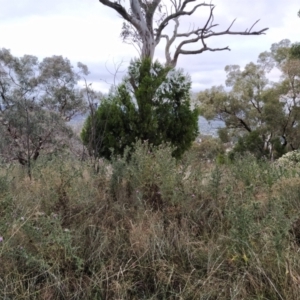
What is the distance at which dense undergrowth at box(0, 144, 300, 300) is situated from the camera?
81.6 inches

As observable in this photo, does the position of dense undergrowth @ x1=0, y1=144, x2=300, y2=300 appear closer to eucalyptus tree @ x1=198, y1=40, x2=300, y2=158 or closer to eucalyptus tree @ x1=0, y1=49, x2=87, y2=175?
eucalyptus tree @ x1=0, y1=49, x2=87, y2=175

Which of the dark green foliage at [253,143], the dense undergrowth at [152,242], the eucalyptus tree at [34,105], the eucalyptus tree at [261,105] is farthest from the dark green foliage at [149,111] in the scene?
the dark green foliage at [253,143]

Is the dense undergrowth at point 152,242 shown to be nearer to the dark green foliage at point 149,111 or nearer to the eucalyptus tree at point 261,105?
the dark green foliage at point 149,111

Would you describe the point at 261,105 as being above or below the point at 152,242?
below

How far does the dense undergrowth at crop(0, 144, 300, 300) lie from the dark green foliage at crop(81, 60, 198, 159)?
16.4ft

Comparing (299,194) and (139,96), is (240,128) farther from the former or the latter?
(299,194)

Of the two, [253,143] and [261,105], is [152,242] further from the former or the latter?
[261,105]

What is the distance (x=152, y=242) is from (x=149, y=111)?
244 inches

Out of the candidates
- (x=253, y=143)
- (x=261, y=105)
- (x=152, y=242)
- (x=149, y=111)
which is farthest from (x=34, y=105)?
(x=261, y=105)

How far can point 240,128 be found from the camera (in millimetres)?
25453

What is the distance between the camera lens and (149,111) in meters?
8.42

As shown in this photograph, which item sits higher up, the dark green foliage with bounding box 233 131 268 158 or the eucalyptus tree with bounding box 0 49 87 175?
the eucalyptus tree with bounding box 0 49 87 175

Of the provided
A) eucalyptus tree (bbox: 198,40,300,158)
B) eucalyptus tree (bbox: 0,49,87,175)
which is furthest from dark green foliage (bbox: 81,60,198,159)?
eucalyptus tree (bbox: 198,40,300,158)

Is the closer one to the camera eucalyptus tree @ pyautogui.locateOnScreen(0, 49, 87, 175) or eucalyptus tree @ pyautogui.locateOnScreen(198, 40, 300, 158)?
eucalyptus tree @ pyautogui.locateOnScreen(0, 49, 87, 175)
